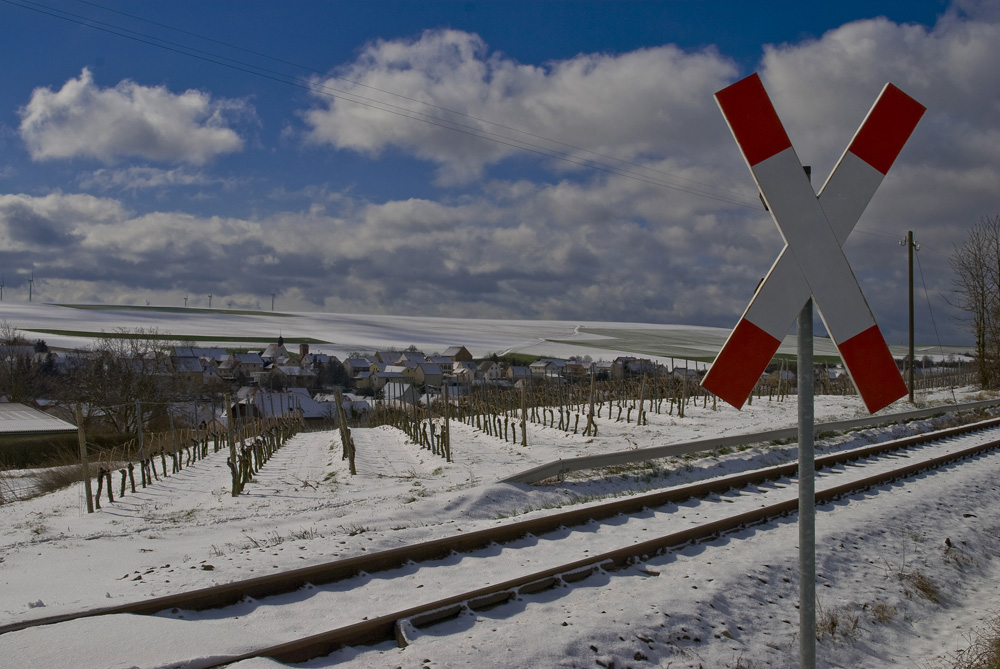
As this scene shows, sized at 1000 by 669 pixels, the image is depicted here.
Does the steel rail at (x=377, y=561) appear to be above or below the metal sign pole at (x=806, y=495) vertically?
below

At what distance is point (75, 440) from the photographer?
35.6 metres

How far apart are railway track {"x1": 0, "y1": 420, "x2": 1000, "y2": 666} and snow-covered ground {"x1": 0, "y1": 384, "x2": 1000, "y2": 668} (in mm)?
75

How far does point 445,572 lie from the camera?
6250 millimetres

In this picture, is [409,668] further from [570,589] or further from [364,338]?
[364,338]

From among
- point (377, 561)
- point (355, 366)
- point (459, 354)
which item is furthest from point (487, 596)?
point (459, 354)

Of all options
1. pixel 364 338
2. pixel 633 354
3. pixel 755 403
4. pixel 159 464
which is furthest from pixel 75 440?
pixel 364 338

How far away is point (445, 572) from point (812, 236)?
461 centimetres

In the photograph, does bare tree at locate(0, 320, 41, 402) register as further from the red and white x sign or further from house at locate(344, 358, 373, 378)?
the red and white x sign

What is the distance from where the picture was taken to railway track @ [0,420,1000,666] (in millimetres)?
4766

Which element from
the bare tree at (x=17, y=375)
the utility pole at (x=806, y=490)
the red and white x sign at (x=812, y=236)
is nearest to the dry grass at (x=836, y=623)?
the utility pole at (x=806, y=490)

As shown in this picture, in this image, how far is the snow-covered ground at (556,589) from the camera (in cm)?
457

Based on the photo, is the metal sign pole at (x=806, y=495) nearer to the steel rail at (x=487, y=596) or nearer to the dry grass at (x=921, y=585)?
the steel rail at (x=487, y=596)

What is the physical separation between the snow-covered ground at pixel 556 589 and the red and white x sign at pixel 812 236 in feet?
8.83

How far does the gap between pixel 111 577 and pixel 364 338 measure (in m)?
113
